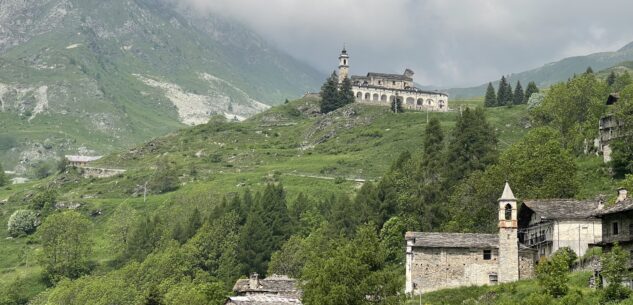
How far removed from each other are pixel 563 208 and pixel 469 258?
30.0ft

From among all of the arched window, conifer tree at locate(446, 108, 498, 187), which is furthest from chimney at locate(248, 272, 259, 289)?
the arched window

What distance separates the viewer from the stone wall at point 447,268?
77.1 m

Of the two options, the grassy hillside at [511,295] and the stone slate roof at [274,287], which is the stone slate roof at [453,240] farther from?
the stone slate roof at [274,287]

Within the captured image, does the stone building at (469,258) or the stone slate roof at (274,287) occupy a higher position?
the stone building at (469,258)

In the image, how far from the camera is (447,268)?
77812 mm

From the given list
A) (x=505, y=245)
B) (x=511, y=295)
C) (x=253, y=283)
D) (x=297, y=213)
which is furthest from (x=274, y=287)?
(x=297, y=213)

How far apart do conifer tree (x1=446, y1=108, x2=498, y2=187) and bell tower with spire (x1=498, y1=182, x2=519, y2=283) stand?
26.5 meters

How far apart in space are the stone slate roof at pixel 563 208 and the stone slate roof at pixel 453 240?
454 centimetres

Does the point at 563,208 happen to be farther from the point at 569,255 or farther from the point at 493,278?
the point at 493,278

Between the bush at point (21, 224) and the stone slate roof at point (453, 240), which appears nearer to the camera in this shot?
the stone slate roof at point (453, 240)

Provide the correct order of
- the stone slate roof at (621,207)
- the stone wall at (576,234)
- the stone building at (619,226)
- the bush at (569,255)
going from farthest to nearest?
the stone wall at (576,234), the bush at (569,255), the stone building at (619,226), the stone slate roof at (621,207)

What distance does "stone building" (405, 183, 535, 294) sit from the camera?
7556cm

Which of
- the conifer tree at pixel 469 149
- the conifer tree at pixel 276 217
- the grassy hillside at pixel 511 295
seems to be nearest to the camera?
the grassy hillside at pixel 511 295

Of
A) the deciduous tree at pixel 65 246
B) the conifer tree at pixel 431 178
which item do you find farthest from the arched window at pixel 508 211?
the deciduous tree at pixel 65 246
